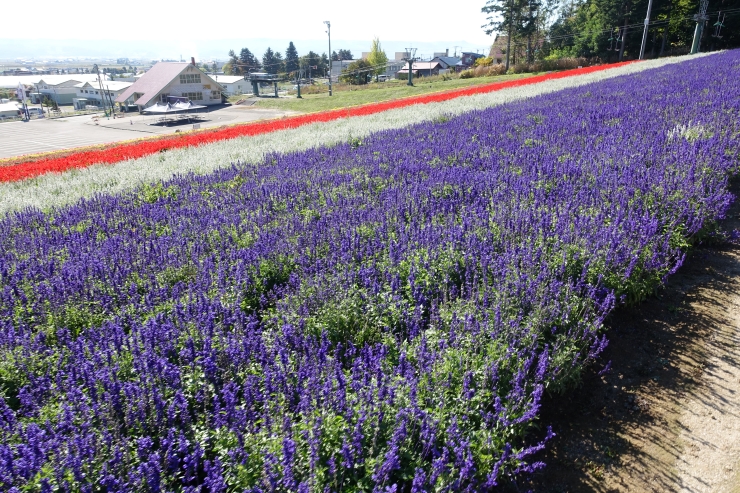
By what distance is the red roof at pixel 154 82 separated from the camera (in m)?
72.2

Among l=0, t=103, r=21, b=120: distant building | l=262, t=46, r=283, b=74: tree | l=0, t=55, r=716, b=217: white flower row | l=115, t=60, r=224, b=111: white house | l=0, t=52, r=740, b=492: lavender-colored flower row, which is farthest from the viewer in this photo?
l=262, t=46, r=283, b=74: tree

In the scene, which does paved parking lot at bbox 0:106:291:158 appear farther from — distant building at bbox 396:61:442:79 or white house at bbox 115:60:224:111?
distant building at bbox 396:61:442:79

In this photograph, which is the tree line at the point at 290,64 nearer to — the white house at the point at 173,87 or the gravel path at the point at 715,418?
the white house at the point at 173,87

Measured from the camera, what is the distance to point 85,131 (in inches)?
2112

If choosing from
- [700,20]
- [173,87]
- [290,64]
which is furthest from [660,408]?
[290,64]

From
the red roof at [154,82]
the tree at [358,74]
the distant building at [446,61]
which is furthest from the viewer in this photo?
the distant building at [446,61]

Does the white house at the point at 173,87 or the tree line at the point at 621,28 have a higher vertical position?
the tree line at the point at 621,28

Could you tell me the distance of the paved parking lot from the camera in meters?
42.9

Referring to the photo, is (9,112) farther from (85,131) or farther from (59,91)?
(85,131)

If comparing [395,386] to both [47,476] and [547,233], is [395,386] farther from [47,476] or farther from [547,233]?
[547,233]

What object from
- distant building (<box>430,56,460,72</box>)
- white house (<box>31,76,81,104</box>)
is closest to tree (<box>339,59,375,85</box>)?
distant building (<box>430,56,460,72</box>)

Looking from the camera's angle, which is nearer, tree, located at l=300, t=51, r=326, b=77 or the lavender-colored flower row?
the lavender-colored flower row

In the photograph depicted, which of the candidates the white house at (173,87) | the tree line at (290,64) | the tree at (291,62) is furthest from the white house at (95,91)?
the tree at (291,62)

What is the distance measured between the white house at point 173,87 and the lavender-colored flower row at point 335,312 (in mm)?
73773
